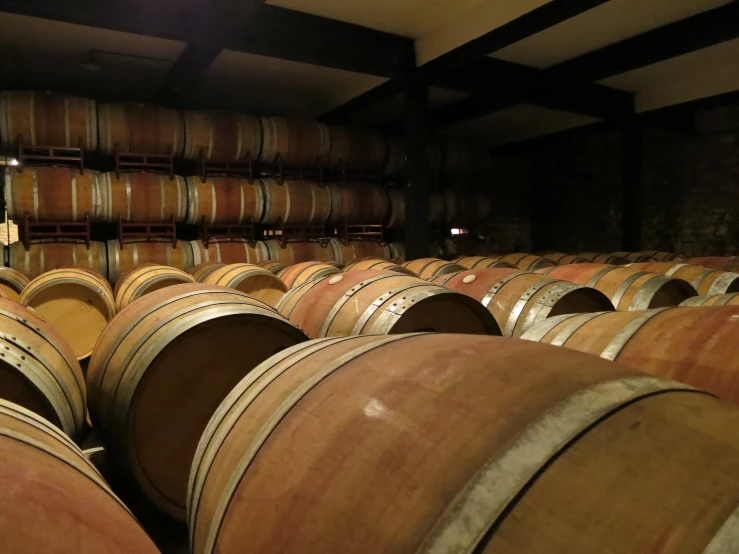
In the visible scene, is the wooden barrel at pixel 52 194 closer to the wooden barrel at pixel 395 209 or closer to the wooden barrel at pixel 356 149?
the wooden barrel at pixel 356 149

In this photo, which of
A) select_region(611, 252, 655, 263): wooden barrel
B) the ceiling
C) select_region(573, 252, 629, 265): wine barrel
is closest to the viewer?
the ceiling

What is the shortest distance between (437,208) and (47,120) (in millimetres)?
6377

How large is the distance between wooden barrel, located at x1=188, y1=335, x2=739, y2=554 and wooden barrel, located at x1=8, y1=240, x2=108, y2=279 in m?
6.37

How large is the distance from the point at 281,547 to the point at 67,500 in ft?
1.17

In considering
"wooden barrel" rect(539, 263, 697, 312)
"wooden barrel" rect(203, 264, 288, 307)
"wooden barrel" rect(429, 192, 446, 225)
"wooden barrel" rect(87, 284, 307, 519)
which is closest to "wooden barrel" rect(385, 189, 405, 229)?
"wooden barrel" rect(429, 192, 446, 225)

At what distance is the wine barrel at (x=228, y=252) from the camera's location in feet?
24.5

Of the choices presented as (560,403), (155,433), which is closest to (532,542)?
(560,403)

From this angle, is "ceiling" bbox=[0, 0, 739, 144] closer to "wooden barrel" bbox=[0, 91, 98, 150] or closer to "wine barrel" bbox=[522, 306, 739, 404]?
"wooden barrel" bbox=[0, 91, 98, 150]

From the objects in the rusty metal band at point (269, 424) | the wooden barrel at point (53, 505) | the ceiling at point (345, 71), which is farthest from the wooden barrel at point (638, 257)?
the wooden barrel at point (53, 505)

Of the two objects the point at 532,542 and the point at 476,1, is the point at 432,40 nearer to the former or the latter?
the point at 476,1

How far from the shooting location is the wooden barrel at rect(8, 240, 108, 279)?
638 centimetres

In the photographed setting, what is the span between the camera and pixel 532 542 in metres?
0.68

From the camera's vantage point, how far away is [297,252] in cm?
815

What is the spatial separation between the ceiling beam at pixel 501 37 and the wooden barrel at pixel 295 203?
1786mm
